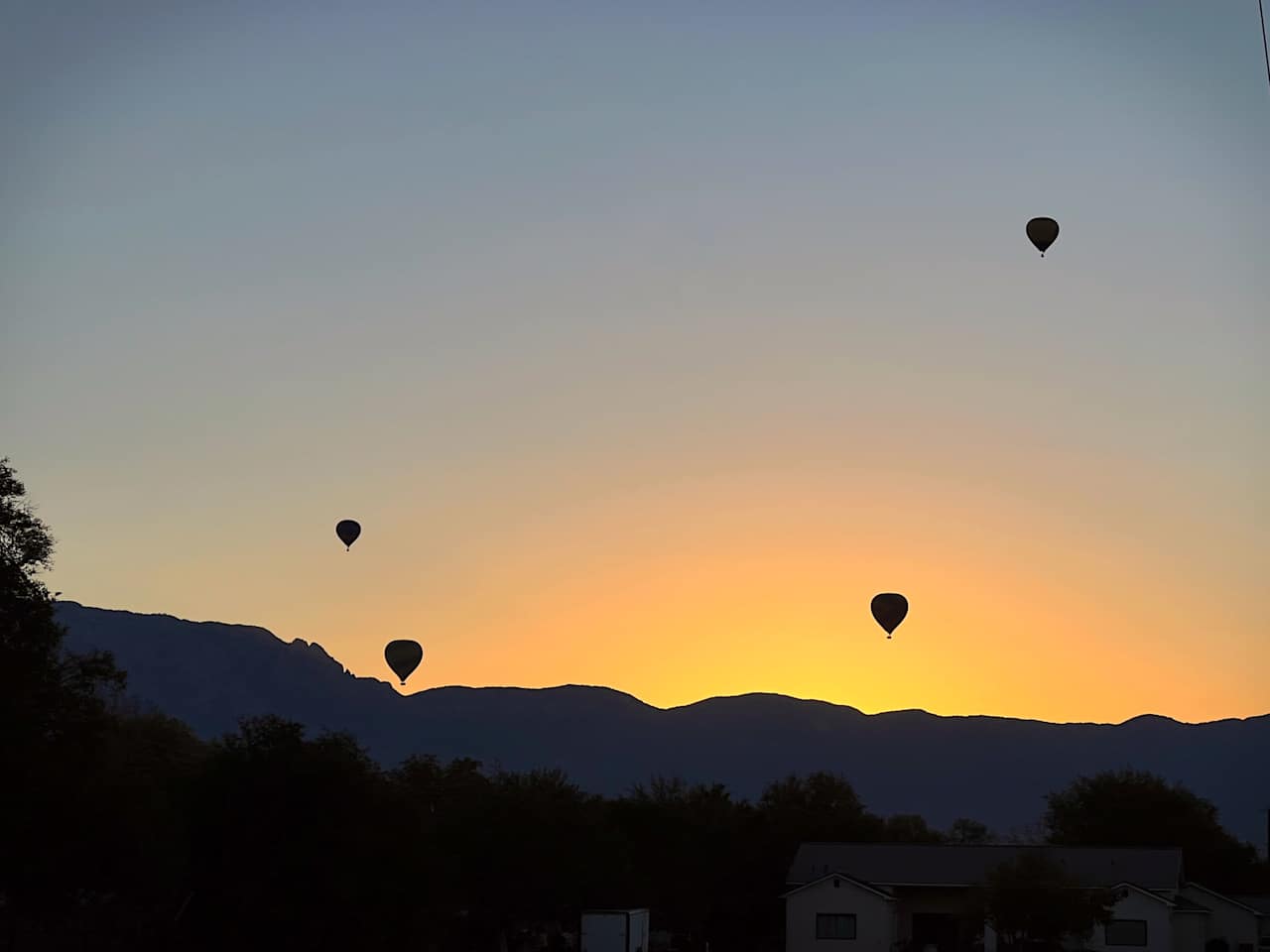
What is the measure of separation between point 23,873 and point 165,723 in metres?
89.0

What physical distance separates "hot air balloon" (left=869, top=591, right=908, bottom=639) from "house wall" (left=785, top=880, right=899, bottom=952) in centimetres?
1407

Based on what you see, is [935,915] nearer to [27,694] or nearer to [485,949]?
[485,949]

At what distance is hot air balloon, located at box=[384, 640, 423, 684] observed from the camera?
90094 mm

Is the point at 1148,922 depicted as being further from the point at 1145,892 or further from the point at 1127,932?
the point at 1145,892

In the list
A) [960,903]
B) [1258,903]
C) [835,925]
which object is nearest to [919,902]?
[960,903]

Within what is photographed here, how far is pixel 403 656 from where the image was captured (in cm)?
9112

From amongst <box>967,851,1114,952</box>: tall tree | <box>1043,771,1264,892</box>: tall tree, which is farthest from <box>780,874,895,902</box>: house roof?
<box>1043,771,1264,892</box>: tall tree

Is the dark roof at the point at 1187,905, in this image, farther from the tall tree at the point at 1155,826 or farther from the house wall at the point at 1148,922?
the tall tree at the point at 1155,826

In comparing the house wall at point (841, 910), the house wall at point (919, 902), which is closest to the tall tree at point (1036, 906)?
the house wall at point (841, 910)

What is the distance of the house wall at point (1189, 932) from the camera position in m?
84.1

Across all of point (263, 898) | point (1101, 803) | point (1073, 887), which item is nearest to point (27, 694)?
point (263, 898)

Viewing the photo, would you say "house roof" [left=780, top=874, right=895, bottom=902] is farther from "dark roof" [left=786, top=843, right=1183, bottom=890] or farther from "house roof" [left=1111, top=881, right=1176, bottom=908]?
"house roof" [left=1111, top=881, right=1176, bottom=908]

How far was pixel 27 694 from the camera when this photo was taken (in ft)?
164

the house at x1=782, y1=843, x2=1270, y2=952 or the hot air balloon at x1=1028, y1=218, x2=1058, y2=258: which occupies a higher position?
the hot air balloon at x1=1028, y1=218, x2=1058, y2=258
